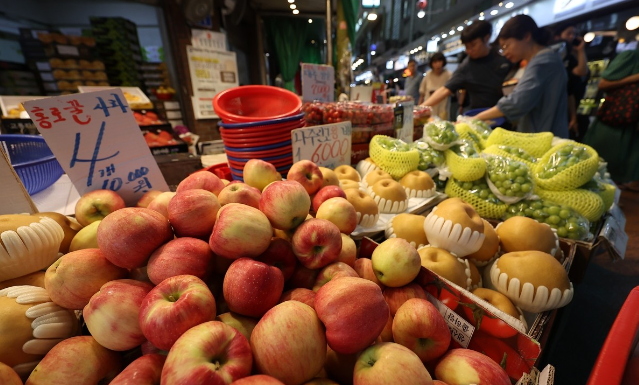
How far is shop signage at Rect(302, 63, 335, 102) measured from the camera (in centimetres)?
273

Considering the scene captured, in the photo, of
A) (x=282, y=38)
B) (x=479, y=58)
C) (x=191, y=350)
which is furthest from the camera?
(x=282, y=38)

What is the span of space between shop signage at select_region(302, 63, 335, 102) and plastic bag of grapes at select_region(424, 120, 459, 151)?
4.23 ft

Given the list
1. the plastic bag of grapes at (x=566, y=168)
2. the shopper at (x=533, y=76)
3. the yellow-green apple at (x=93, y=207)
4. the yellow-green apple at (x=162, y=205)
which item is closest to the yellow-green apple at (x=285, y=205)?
the yellow-green apple at (x=162, y=205)

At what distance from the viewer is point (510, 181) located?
174 centimetres

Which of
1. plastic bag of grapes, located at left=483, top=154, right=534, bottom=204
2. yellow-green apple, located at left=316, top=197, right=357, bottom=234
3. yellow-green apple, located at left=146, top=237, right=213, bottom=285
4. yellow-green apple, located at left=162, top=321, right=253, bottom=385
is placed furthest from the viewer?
plastic bag of grapes, located at left=483, top=154, right=534, bottom=204

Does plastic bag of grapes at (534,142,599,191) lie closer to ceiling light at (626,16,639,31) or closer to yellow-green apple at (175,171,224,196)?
yellow-green apple at (175,171,224,196)

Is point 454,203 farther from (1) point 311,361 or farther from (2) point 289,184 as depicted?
(1) point 311,361

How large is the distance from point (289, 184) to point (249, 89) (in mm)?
1450

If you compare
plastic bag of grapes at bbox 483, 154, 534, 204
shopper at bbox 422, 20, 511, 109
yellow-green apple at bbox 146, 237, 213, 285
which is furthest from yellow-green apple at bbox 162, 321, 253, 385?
shopper at bbox 422, 20, 511, 109

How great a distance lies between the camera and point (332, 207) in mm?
1100

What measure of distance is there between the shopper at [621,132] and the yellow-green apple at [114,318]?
5983 millimetres

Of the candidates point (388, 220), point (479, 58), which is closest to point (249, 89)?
point (388, 220)

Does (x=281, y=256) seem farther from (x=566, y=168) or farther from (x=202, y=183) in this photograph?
(x=566, y=168)

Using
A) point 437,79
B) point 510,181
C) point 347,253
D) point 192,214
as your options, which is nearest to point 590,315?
point 510,181
